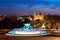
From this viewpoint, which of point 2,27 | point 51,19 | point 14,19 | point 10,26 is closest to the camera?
point 2,27

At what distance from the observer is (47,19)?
18.8 m

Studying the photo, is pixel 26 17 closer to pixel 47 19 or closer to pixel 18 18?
pixel 18 18

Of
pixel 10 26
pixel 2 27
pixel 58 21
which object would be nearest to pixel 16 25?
pixel 10 26

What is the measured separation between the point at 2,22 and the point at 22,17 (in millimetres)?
3190

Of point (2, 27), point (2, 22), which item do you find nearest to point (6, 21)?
point (2, 22)

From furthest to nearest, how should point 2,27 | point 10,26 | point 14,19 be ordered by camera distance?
point 14,19 → point 10,26 → point 2,27

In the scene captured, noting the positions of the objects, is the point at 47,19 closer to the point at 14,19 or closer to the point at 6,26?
the point at 14,19

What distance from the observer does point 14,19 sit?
16.0 m

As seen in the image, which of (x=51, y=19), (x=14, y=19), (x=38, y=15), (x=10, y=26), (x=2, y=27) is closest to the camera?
(x=2, y=27)

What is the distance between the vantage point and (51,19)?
1845 centimetres

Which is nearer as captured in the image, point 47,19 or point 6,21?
point 6,21

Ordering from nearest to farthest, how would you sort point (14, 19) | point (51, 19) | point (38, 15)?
point (14, 19), point (51, 19), point (38, 15)

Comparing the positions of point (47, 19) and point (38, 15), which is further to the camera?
point (38, 15)

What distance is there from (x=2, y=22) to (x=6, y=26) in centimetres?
85
